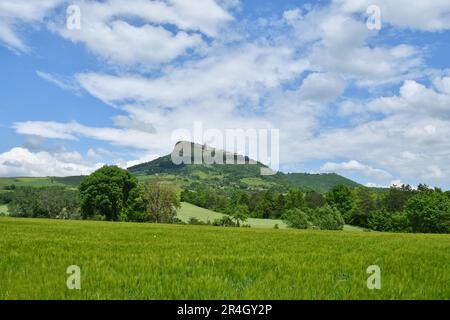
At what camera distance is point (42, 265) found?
1063 centimetres

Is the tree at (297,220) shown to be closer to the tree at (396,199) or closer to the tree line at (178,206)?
the tree line at (178,206)

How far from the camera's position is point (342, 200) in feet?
489

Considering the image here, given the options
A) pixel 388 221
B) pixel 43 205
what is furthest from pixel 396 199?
pixel 43 205

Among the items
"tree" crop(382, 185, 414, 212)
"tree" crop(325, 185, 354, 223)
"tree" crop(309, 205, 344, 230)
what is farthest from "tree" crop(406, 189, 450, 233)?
"tree" crop(382, 185, 414, 212)

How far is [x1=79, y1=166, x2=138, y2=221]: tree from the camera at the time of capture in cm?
9988

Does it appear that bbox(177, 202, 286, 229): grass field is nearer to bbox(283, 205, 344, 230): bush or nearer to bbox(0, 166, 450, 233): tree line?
bbox(0, 166, 450, 233): tree line

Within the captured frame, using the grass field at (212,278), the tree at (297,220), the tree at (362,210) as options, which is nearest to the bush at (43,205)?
the tree at (297,220)

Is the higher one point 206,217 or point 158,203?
point 158,203

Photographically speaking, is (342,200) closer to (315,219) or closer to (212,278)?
(315,219)

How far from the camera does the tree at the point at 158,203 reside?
113438 millimetres

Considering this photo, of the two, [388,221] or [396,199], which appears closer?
[388,221]

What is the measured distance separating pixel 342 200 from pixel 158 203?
70.0 metres

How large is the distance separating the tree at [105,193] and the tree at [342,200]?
7619 centimetres

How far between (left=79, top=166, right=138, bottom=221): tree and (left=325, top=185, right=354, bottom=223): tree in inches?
3000
